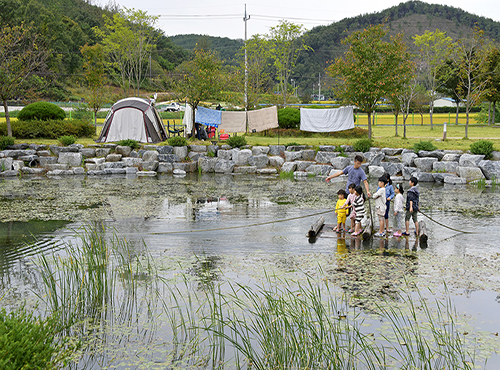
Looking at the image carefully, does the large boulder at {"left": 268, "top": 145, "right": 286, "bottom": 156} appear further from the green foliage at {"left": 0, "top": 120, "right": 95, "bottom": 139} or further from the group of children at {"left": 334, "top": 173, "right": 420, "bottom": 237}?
the group of children at {"left": 334, "top": 173, "right": 420, "bottom": 237}

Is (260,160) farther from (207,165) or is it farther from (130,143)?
A: (130,143)

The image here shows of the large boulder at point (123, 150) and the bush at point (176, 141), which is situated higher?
the bush at point (176, 141)

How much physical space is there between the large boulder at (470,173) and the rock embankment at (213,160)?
1.79ft

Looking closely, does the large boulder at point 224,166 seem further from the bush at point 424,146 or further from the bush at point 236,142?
the bush at point 424,146

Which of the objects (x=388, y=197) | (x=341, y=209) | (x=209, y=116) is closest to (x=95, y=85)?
(x=209, y=116)

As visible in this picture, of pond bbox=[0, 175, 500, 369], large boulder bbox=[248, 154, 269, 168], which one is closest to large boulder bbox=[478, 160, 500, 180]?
pond bbox=[0, 175, 500, 369]

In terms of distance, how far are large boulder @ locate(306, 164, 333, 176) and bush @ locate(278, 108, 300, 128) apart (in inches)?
213

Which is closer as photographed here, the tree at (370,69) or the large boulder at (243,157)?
the large boulder at (243,157)

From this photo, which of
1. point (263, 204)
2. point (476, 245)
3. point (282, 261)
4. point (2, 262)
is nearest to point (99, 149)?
point (263, 204)

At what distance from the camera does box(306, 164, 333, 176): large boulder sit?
19.2 m

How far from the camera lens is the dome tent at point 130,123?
73.0ft

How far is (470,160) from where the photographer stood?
1712 centimetres

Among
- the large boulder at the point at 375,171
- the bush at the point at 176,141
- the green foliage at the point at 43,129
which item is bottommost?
the large boulder at the point at 375,171

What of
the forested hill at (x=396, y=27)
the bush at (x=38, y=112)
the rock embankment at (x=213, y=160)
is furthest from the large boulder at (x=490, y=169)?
the forested hill at (x=396, y=27)
